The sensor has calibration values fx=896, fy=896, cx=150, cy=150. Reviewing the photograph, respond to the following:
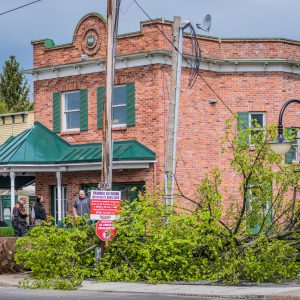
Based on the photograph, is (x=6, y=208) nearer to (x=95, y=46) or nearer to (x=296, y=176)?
(x=95, y=46)

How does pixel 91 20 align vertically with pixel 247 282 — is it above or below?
above

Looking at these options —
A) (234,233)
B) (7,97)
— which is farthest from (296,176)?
→ (7,97)

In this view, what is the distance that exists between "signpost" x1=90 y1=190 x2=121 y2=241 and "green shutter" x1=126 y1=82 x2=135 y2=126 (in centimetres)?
1139

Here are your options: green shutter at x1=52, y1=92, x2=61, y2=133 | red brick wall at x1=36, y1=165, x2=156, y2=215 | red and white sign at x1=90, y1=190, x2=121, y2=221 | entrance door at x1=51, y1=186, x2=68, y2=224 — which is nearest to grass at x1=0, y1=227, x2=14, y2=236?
red brick wall at x1=36, y1=165, x2=156, y2=215

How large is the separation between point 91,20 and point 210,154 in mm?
6781

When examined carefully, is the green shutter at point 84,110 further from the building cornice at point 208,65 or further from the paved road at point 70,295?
the paved road at point 70,295

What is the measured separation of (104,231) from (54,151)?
536 inches

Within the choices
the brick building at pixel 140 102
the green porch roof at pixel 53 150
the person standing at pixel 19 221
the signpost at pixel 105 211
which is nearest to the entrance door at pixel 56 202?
the brick building at pixel 140 102

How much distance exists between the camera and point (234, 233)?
19.6m

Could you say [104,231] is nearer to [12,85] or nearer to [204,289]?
[204,289]

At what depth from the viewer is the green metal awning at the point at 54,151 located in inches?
1242

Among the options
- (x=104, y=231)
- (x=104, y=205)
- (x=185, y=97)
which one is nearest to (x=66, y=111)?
(x=185, y=97)

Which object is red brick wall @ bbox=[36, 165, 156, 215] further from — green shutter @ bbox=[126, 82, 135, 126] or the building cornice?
the building cornice

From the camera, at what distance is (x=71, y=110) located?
113 ft
